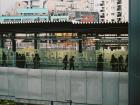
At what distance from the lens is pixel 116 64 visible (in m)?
24.1

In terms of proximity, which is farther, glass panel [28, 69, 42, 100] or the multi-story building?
the multi-story building

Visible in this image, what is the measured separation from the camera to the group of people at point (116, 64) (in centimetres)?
2400

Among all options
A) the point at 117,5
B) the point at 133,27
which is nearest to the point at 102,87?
the point at 133,27

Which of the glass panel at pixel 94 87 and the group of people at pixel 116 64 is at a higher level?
the group of people at pixel 116 64

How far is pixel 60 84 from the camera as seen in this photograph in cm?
2569

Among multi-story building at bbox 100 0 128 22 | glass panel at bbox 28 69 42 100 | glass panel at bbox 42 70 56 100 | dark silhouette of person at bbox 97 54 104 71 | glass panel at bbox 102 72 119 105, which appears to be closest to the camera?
glass panel at bbox 102 72 119 105

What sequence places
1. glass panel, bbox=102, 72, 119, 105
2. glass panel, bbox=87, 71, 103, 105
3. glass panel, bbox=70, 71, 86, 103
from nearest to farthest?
1. glass panel, bbox=102, 72, 119, 105
2. glass panel, bbox=87, 71, 103, 105
3. glass panel, bbox=70, 71, 86, 103

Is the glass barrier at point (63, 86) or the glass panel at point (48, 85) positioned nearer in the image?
the glass barrier at point (63, 86)

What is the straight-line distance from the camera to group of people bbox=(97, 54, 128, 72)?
24000mm

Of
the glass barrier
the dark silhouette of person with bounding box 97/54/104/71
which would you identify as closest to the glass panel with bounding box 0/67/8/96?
the glass barrier

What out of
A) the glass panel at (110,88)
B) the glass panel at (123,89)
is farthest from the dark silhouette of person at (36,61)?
the glass panel at (123,89)

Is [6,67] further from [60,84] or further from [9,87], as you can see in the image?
[60,84]

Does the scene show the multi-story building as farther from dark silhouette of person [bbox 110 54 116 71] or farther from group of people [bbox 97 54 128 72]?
dark silhouette of person [bbox 110 54 116 71]

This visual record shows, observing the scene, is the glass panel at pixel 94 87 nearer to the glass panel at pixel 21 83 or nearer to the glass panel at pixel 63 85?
the glass panel at pixel 63 85
